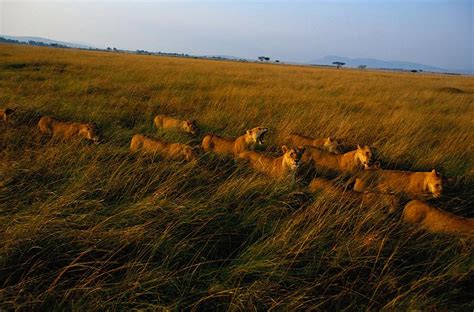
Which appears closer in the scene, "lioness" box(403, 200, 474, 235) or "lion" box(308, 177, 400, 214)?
"lioness" box(403, 200, 474, 235)

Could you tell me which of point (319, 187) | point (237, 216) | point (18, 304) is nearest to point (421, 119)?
point (319, 187)

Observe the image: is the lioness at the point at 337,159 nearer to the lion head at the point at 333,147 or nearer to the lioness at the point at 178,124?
the lion head at the point at 333,147

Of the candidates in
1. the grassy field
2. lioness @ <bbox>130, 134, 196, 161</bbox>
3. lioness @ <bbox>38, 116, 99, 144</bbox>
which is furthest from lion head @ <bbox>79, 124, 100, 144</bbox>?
the grassy field

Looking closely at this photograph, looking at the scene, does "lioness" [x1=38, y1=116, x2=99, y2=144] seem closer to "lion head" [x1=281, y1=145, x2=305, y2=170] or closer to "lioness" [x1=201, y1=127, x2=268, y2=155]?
"lioness" [x1=201, y1=127, x2=268, y2=155]

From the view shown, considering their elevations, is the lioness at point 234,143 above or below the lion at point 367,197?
below

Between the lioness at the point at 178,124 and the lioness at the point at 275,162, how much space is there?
2.27m

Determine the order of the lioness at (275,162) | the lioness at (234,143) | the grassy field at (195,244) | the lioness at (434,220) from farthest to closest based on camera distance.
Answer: the lioness at (234,143) → the lioness at (275,162) → the lioness at (434,220) → the grassy field at (195,244)

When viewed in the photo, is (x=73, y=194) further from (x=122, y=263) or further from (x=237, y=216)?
(x=237, y=216)

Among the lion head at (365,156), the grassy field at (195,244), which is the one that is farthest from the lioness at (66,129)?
the lion head at (365,156)

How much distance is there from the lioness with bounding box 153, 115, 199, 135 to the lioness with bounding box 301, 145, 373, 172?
2.78m

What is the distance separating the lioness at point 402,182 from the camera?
543cm

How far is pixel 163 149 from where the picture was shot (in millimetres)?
6051

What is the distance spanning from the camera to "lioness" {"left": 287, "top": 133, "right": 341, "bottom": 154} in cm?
799

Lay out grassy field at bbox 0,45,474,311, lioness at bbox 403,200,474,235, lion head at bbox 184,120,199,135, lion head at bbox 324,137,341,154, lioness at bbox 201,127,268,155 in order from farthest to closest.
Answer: lion head at bbox 184,120,199,135 < lion head at bbox 324,137,341,154 < lioness at bbox 201,127,268,155 < lioness at bbox 403,200,474,235 < grassy field at bbox 0,45,474,311
